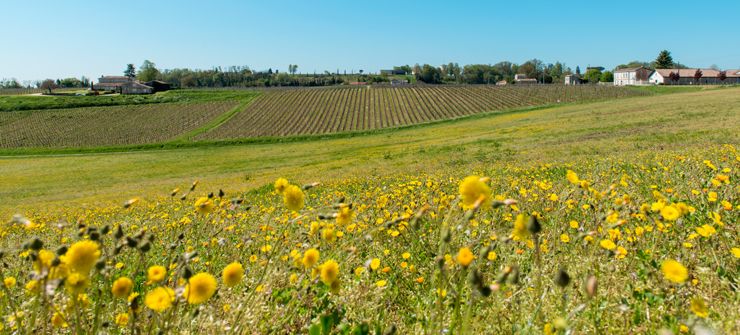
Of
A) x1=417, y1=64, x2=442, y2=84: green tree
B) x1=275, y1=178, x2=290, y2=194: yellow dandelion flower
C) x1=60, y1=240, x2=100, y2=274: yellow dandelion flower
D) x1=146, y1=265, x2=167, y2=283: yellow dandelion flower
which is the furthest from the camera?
x1=417, y1=64, x2=442, y2=84: green tree

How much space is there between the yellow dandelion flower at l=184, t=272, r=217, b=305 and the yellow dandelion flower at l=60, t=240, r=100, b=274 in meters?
0.37

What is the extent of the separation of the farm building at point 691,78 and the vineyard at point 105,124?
10269 centimetres

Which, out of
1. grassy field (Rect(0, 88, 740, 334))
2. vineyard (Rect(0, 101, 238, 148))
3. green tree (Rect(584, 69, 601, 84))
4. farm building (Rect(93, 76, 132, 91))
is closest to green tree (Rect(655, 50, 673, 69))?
green tree (Rect(584, 69, 601, 84))

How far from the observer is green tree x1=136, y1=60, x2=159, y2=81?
15162 cm

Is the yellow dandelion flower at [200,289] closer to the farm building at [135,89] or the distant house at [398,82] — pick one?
the distant house at [398,82]

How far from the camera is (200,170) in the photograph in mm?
31484

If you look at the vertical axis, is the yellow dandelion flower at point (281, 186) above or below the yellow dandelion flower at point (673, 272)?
above

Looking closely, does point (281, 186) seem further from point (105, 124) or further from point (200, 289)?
point (105, 124)

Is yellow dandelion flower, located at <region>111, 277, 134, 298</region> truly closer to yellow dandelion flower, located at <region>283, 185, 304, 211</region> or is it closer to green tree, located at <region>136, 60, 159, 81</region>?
yellow dandelion flower, located at <region>283, 185, 304, 211</region>

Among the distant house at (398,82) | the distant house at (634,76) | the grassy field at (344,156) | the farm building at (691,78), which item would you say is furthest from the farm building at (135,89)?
the farm building at (691,78)

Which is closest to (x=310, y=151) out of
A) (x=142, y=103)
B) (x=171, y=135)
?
(x=171, y=135)

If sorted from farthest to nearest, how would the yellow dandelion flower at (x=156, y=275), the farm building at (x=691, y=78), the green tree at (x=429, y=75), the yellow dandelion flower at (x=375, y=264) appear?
the green tree at (x=429, y=75), the farm building at (x=691, y=78), the yellow dandelion flower at (x=375, y=264), the yellow dandelion flower at (x=156, y=275)

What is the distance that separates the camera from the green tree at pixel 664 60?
12125 centimetres

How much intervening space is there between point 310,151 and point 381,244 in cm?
3325
